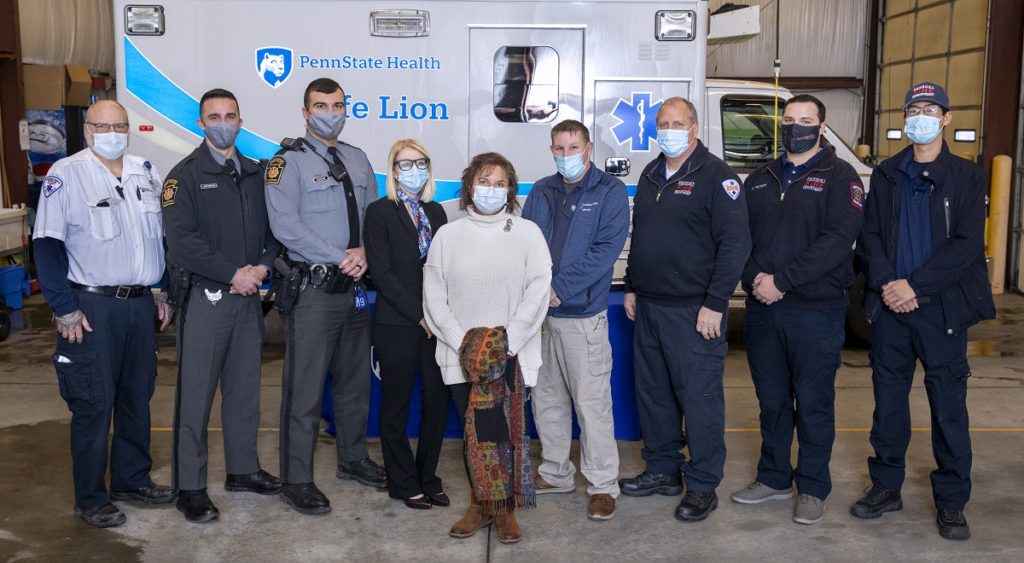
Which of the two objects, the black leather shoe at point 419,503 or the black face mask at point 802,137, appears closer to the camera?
the black face mask at point 802,137

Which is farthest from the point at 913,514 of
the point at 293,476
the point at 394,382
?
the point at 293,476

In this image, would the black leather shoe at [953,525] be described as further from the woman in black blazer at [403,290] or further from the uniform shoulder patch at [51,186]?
the uniform shoulder patch at [51,186]

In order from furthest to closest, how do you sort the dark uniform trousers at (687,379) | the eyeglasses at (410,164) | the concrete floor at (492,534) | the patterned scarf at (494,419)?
1. the dark uniform trousers at (687,379)
2. the eyeglasses at (410,164)
3. the concrete floor at (492,534)
4. the patterned scarf at (494,419)

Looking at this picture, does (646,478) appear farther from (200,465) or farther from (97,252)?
(97,252)

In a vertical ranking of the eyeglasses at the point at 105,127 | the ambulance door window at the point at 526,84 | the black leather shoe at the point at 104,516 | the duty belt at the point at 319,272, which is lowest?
the black leather shoe at the point at 104,516

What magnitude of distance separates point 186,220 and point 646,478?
2464mm

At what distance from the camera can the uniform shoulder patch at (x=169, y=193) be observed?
4523mm

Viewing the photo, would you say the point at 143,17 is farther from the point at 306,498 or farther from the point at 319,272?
the point at 306,498

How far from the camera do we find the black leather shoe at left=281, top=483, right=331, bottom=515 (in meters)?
4.76

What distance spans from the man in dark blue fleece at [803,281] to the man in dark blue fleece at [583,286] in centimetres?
66

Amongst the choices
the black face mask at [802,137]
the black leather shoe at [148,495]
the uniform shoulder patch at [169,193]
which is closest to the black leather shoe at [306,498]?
the black leather shoe at [148,495]

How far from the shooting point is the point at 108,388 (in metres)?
4.59

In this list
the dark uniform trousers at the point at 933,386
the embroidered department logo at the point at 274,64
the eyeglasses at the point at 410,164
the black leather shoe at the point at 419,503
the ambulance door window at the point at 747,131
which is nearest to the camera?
the dark uniform trousers at the point at 933,386

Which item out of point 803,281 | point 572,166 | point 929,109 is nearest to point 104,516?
point 572,166
